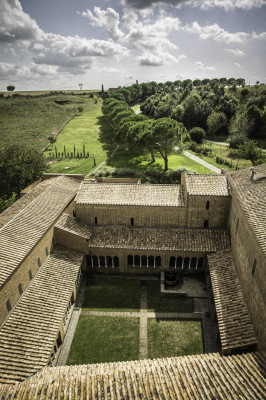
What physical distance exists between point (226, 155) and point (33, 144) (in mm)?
60493

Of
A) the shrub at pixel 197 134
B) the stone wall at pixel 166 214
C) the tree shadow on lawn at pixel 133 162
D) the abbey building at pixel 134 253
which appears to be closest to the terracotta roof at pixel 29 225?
the abbey building at pixel 134 253

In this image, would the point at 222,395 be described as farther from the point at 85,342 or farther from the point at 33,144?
the point at 33,144

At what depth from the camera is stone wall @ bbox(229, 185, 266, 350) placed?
63.4 ft

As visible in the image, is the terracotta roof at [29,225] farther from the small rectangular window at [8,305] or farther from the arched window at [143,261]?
the arched window at [143,261]

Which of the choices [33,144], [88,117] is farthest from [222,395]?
[88,117]

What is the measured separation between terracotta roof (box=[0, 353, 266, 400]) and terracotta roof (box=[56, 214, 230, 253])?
43.4 feet

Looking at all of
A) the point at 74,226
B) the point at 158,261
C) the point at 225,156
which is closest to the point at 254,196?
the point at 158,261

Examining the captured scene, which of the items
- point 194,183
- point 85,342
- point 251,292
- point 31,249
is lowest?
point 85,342

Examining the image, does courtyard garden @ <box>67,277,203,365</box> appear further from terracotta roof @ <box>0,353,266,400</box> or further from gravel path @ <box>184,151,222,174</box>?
gravel path @ <box>184,151,222,174</box>

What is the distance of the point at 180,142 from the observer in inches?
2202

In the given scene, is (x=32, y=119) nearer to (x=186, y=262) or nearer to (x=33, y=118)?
(x=33, y=118)

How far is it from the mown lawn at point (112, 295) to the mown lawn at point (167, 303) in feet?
4.81

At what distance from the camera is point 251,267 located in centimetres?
2200

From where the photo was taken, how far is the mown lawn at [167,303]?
28.0 metres
